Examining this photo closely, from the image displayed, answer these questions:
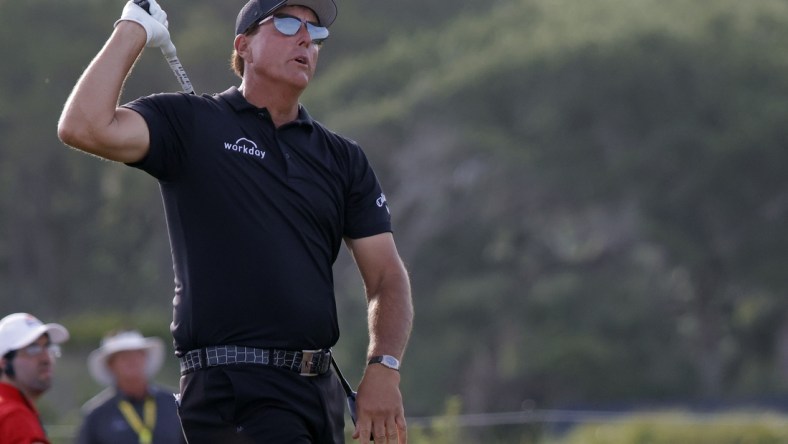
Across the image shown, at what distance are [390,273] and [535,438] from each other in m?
10.9

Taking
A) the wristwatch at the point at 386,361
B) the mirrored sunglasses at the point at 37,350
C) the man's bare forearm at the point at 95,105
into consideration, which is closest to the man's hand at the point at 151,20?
the man's bare forearm at the point at 95,105

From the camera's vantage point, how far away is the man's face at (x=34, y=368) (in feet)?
25.6

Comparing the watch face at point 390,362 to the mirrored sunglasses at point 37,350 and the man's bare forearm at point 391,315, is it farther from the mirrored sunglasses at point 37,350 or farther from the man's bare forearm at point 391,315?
the mirrored sunglasses at point 37,350

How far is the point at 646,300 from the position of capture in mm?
35281

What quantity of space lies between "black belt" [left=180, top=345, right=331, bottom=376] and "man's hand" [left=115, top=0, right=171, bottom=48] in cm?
92

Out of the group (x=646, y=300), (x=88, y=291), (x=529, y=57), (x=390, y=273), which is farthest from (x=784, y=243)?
(x=390, y=273)

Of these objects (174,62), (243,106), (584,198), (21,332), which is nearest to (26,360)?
(21,332)

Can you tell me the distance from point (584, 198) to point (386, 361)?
100ft

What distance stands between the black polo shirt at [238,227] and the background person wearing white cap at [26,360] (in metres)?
1.86

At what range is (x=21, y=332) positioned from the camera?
8.14 meters

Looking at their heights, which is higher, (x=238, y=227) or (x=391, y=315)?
(x=238, y=227)

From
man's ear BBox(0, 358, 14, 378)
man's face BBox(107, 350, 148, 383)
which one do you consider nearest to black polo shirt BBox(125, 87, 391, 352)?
man's ear BBox(0, 358, 14, 378)

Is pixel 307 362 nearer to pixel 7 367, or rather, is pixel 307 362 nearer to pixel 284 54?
pixel 284 54

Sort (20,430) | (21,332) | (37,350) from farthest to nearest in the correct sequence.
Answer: (21,332) < (37,350) < (20,430)
